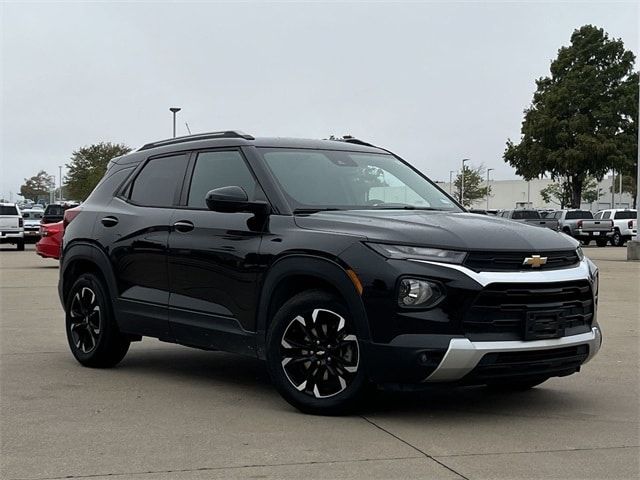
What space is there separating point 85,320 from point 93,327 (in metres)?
0.14

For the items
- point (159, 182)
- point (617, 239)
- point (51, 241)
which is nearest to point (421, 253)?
point (159, 182)

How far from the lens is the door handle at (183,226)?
23.0 ft

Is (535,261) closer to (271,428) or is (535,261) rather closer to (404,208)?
(404,208)

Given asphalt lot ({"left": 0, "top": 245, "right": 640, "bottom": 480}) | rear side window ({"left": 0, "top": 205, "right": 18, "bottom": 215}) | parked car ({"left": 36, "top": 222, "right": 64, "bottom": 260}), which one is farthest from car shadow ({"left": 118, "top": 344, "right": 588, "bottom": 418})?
rear side window ({"left": 0, "top": 205, "right": 18, "bottom": 215})

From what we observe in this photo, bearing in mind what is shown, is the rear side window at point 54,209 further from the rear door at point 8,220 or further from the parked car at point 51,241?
the parked car at point 51,241

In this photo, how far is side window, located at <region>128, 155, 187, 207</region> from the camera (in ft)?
24.6

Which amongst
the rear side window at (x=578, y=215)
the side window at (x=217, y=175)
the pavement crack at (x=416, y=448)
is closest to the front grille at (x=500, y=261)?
the pavement crack at (x=416, y=448)

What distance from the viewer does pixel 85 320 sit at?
8.08m

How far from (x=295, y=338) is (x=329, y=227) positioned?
28.7 inches

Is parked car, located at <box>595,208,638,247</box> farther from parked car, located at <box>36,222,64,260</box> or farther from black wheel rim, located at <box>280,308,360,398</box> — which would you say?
black wheel rim, located at <box>280,308,360,398</box>

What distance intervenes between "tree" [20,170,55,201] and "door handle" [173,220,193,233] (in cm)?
18578

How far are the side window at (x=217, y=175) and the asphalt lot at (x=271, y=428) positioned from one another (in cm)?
144

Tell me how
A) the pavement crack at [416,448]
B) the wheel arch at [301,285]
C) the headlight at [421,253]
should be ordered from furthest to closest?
the wheel arch at [301,285] < the headlight at [421,253] < the pavement crack at [416,448]

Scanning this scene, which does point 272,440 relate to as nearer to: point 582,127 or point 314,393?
point 314,393
